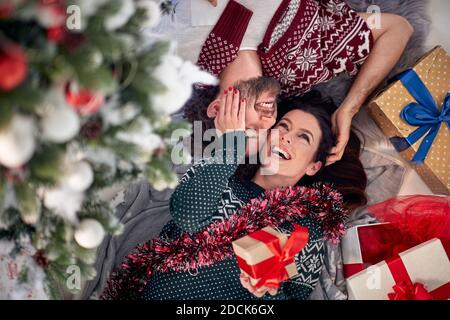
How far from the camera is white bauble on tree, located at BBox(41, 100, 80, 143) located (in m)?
0.78

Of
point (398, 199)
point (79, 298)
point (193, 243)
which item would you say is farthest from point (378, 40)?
point (79, 298)

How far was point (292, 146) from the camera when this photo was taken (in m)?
1.82

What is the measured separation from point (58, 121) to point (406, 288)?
1395mm

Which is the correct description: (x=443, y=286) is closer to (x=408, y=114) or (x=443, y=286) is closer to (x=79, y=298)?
(x=408, y=114)

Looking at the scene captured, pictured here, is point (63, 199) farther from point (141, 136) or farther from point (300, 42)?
point (300, 42)

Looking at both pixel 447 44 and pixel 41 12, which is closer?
pixel 41 12

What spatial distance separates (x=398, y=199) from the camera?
1895 mm

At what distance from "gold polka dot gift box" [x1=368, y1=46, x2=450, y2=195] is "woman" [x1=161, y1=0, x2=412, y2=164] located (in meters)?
0.13

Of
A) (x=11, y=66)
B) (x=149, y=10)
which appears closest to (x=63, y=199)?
(x=11, y=66)

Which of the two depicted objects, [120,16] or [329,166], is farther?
[329,166]

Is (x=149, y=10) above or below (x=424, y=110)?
above

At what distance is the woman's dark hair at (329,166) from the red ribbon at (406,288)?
0.34m

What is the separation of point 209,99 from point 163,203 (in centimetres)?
51

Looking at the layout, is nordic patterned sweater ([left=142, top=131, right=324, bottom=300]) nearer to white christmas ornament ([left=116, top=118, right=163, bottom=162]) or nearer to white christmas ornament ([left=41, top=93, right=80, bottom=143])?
white christmas ornament ([left=116, top=118, right=163, bottom=162])
